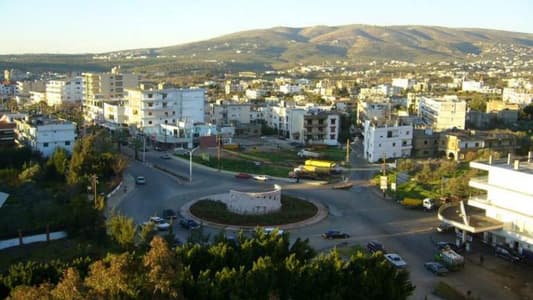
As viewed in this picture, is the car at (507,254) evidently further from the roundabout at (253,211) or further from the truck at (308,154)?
the truck at (308,154)

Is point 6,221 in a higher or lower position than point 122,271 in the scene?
lower

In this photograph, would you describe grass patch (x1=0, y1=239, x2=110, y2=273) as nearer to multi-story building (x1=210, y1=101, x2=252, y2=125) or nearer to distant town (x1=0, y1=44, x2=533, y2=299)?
distant town (x1=0, y1=44, x2=533, y2=299)

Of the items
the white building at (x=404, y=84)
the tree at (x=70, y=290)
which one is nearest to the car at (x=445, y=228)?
the tree at (x=70, y=290)

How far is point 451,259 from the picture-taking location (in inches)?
594

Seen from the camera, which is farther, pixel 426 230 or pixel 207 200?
pixel 207 200

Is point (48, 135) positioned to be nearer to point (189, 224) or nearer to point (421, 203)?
point (189, 224)

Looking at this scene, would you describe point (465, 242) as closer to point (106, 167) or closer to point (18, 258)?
point (18, 258)

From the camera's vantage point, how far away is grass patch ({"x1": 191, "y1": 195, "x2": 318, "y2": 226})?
1905cm

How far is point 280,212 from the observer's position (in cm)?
2014

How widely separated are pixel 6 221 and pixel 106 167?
7770 millimetres

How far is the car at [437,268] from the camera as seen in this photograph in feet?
48.2

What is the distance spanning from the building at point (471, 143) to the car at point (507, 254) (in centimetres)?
1589

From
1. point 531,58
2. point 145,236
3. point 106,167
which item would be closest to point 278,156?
point 106,167

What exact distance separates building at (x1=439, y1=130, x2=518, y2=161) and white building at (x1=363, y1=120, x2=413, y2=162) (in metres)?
2.01
